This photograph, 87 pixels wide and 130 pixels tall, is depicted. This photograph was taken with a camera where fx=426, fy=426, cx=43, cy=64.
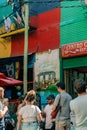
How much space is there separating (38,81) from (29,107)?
982 centimetres

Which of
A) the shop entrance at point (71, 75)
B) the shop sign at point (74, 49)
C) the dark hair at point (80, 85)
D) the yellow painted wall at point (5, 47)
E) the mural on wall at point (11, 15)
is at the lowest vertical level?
the dark hair at point (80, 85)

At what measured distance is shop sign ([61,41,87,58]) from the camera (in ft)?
54.7

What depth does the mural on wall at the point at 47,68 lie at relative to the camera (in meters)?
18.5

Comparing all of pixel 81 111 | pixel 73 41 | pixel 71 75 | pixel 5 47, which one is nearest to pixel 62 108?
pixel 81 111

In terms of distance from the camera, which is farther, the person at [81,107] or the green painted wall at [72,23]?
the green painted wall at [72,23]

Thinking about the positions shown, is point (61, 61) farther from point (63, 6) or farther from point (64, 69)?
point (63, 6)

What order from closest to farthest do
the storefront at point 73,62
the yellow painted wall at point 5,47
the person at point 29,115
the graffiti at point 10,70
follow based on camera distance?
the person at point 29,115, the storefront at point 73,62, the graffiti at point 10,70, the yellow painted wall at point 5,47

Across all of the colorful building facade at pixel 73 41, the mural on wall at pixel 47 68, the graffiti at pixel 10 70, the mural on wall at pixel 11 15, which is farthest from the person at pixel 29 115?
the graffiti at pixel 10 70

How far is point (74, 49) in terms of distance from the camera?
56.2 feet

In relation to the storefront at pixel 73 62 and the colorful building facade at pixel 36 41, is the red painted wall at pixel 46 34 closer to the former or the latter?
the colorful building facade at pixel 36 41

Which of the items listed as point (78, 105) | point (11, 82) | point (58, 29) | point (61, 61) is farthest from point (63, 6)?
point (78, 105)

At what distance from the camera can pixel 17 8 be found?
2042 cm

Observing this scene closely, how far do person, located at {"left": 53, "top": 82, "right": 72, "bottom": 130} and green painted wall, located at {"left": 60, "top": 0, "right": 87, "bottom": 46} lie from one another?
284 inches

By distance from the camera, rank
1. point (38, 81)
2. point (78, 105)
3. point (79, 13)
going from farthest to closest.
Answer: point (38, 81) < point (79, 13) < point (78, 105)
